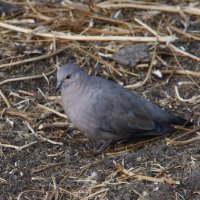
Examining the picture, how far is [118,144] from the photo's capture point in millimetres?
5797

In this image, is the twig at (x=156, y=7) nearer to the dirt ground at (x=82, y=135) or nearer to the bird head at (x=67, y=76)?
the dirt ground at (x=82, y=135)

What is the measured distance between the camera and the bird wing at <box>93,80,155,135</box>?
5.54 meters

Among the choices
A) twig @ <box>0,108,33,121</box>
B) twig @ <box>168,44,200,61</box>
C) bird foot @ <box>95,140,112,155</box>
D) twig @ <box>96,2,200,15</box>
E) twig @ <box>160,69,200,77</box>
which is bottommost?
bird foot @ <box>95,140,112,155</box>

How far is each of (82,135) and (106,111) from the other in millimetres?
424

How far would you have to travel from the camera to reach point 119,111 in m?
5.59

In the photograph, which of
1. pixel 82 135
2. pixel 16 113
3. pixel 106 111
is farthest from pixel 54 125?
pixel 106 111

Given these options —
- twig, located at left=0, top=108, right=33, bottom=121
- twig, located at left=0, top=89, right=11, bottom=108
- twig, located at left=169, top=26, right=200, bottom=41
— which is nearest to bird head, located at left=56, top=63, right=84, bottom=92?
twig, located at left=0, top=108, right=33, bottom=121

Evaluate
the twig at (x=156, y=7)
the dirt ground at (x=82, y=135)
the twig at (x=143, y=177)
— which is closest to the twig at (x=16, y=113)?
the dirt ground at (x=82, y=135)

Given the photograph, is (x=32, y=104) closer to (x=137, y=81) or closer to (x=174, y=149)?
(x=137, y=81)

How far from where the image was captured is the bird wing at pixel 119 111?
5.54 meters

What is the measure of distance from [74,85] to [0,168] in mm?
839

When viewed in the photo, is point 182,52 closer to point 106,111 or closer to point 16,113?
point 106,111

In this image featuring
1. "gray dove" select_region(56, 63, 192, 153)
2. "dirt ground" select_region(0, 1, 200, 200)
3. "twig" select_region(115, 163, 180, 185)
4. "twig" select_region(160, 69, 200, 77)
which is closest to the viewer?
"twig" select_region(115, 163, 180, 185)

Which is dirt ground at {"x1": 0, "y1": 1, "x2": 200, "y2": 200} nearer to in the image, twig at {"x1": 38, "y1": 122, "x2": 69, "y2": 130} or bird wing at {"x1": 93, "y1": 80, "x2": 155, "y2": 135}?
twig at {"x1": 38, "y1": 122, "x2": 69, "y2": 130}
